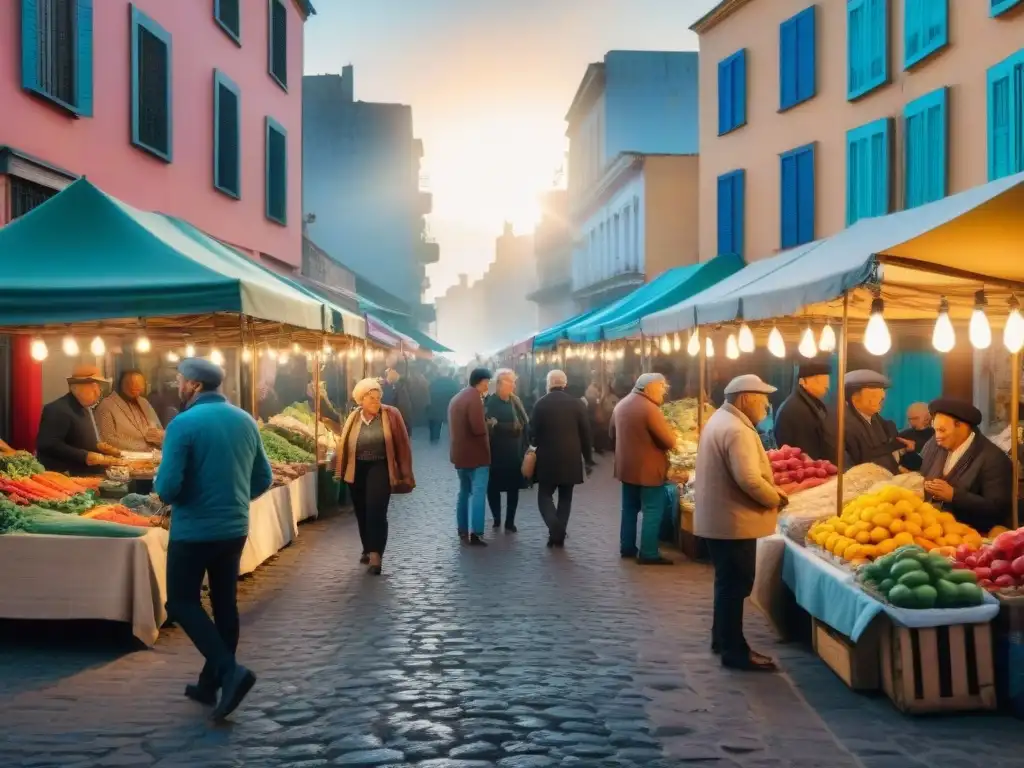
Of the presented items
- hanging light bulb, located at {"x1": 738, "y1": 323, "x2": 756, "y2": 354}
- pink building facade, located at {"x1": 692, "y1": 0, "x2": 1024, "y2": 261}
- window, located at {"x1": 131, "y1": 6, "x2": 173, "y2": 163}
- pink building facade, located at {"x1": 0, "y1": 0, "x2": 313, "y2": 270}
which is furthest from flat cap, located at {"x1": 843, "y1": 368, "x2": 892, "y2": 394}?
window, located at {"x1": 131, "y1": 6, "x2": 173, "y2": 163}

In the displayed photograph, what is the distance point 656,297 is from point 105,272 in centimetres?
1171

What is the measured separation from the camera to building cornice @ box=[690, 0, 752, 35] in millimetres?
23094

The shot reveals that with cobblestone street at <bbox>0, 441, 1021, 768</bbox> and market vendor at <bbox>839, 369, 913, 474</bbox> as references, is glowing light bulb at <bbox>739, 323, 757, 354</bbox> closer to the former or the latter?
market vendor at <bbox>839, 369, 913, 474</bbox>

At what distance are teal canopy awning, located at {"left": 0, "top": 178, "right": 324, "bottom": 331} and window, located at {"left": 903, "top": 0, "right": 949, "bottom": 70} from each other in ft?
33.8

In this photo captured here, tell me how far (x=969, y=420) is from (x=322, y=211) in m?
53.7

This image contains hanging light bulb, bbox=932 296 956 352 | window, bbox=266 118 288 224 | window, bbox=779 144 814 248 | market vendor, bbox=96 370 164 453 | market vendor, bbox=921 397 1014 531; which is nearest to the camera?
hanging light bulb, bbox=932 296 956 352

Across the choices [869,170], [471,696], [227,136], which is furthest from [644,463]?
[227,136]

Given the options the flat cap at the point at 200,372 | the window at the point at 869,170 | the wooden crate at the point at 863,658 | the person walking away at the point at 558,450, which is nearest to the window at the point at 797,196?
the window at the point at 869,170

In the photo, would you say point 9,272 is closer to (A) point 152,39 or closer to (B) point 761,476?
(B) point 761,476

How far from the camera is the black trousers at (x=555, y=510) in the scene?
1208 cm

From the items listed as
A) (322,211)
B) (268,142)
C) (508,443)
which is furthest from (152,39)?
(322,211)

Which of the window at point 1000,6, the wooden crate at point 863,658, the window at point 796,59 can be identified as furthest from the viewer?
the window at point 796,59

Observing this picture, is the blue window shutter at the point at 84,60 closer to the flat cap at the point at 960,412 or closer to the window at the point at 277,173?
the window at the point at 277,173

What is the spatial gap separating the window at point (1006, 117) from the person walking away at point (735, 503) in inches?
332
